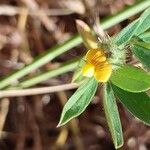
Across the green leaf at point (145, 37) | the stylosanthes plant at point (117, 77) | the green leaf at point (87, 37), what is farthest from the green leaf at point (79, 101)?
the green leaf at point (87, 37)

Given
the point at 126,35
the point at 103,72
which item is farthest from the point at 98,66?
the point at 126,35

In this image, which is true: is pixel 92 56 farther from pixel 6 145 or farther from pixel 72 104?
pixel 6 145

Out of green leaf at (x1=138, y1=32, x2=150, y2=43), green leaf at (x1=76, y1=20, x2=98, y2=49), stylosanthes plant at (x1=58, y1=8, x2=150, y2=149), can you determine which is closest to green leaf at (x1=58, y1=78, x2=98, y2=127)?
stylosanthes plant at (x1=58, y1=8, x2=150, y2=149)

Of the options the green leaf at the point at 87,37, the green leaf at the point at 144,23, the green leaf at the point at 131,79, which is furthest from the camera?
the green leaf at the point at 87,37

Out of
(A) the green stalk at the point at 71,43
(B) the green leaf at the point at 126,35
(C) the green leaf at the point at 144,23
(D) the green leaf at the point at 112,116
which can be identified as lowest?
(D) the green leaf at the point at 112,116

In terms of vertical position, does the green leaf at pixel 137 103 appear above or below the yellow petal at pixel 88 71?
below

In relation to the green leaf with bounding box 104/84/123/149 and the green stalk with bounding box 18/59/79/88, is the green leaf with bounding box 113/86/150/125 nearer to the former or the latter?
the green leaf with bounding box 104/84/123/149

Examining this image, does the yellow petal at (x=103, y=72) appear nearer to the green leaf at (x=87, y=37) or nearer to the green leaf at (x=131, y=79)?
the green leaf at (x=131, y=79)
